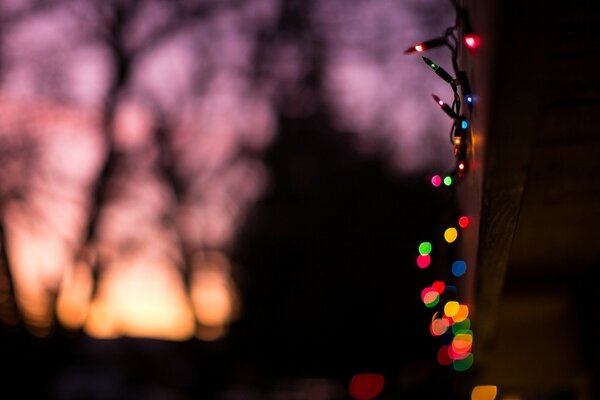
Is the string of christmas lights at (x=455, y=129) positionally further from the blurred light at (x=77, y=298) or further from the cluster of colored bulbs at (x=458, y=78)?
the blurred light at (x=77, y=298)

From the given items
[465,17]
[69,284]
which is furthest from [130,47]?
[465,17]

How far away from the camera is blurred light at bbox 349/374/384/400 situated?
2528 cm

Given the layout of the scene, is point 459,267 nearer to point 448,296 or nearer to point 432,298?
point 432,298

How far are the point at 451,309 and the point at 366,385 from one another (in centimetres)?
1882

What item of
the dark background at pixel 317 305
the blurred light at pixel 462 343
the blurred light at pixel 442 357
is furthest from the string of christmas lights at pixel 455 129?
the blurred light at pixel 442 357

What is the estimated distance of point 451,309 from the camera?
295 inches

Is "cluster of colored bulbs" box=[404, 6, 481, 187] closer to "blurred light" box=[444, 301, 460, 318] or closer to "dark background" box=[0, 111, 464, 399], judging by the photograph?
"blurred light" box=[444, 301, 460, 318]

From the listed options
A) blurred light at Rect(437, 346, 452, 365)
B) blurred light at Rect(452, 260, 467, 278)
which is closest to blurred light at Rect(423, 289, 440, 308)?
blurred light at Rect(452, 260, 467, 278)

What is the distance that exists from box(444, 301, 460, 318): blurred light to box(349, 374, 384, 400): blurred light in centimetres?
1794

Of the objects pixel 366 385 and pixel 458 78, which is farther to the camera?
pixel 366 385

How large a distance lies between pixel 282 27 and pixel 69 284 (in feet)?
20.1

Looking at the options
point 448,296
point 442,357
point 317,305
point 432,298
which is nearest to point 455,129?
point 432,298

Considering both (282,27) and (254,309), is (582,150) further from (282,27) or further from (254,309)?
(254,309)

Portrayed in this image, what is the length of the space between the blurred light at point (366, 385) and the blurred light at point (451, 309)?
706 inches
